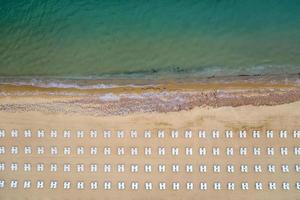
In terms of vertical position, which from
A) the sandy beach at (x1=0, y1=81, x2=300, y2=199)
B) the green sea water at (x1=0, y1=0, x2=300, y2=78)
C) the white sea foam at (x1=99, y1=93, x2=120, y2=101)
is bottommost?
the sandy beach at (x1=0, y1=81, x2=300, y2=199)

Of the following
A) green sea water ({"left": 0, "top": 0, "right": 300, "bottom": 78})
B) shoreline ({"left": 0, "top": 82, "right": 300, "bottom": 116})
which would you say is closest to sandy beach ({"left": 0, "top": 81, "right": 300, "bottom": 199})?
shoreline ({"left": 0, "top": 82, "right": 300, "bottom": 116})

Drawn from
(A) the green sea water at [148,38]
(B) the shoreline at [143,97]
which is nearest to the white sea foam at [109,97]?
(B) the shoreline at [143,97]

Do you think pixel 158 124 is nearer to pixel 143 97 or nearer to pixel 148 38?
pixel 143 97

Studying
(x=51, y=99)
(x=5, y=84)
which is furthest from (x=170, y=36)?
(x=5, y=84)

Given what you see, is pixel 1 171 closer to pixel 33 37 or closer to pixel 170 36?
pixel 33 37

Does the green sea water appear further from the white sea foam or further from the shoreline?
the white sea foam
